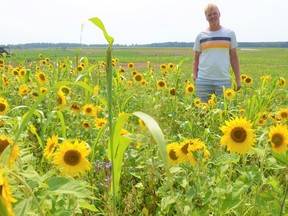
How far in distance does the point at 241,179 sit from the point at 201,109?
1.78m

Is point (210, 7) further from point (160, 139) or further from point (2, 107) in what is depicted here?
point (160, 139)

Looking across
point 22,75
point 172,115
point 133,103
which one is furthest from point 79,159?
point 22,75

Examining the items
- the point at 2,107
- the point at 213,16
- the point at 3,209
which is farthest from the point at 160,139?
the point at 213,16

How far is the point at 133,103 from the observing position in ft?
14.5

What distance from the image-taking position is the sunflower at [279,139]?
1.35 meters

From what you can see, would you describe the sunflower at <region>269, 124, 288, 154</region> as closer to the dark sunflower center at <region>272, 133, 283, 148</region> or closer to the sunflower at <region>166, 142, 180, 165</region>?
the dark sunflower center at <region>272, 133, 283, 148</region>

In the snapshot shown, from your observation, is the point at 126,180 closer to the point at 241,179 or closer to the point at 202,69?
the point at 241,179

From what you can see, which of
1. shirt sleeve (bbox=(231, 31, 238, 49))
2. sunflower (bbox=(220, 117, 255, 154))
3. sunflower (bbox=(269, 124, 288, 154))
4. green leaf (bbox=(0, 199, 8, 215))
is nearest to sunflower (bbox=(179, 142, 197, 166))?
sunflower (bbox=(220, 117, 255, 154))

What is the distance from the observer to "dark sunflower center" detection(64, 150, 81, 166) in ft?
4.33

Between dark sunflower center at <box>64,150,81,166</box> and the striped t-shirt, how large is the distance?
2.57 metres

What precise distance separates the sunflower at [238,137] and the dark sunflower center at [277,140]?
0.25 ft

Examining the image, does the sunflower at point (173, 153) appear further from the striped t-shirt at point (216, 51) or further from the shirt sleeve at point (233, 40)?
the shirt sleeve at point (233, 40)

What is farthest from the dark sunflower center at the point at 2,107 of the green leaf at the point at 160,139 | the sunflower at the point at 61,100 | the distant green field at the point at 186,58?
the green leaf at the point at 160,139

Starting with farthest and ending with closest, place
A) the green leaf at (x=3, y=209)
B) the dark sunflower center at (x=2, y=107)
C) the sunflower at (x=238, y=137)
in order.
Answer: the dark sunflower center at (x=2, y=107) < the sunflower at (x=238, y=137) < the green leaf at (x=3, y=209)
